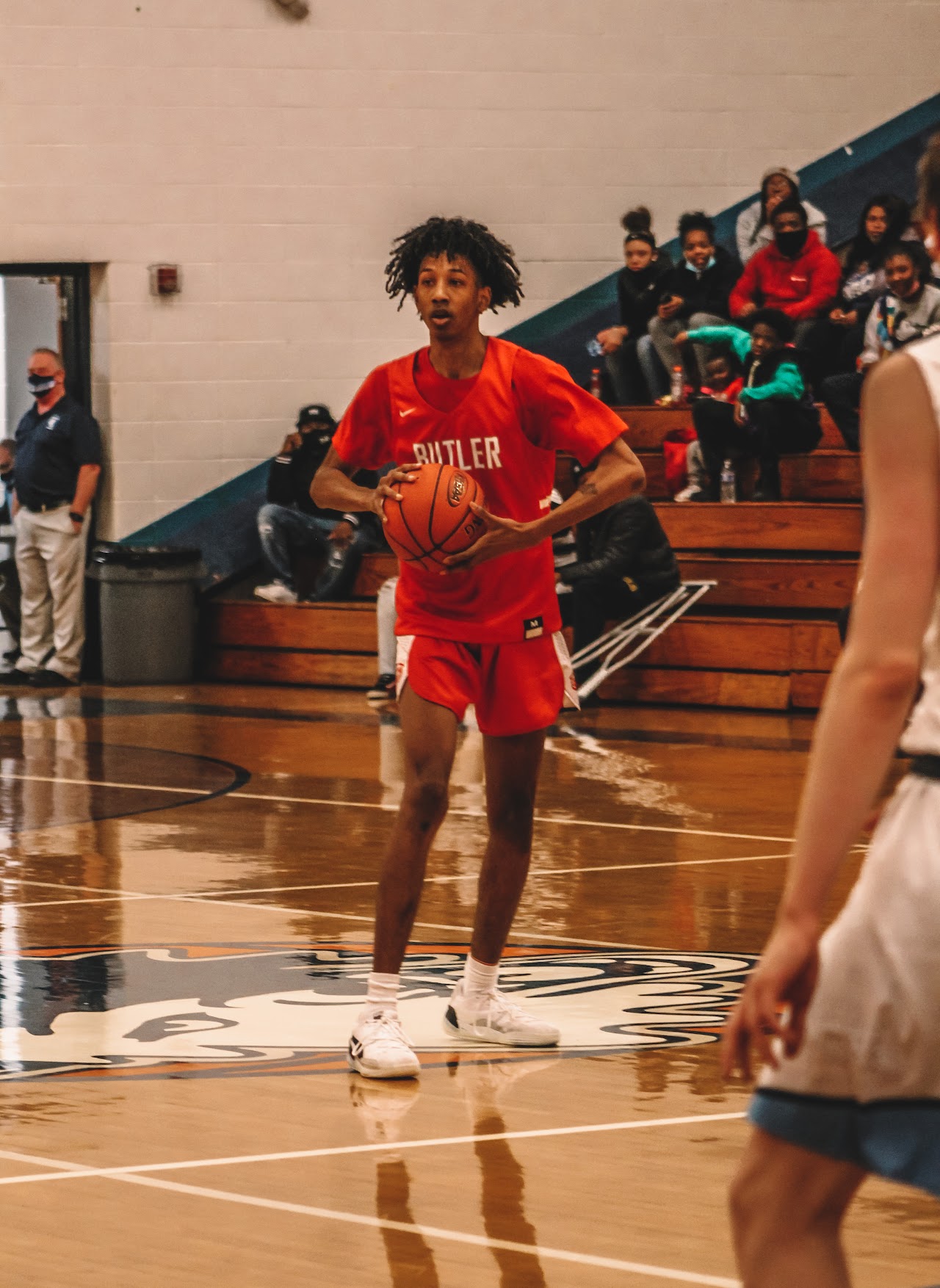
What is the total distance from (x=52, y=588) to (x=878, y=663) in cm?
1202

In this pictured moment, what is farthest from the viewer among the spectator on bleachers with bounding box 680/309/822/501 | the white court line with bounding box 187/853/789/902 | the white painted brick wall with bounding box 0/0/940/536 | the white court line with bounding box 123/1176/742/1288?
the white painted brick wall with bounding box 0/0/940/536

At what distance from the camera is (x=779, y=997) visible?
184 centimetres

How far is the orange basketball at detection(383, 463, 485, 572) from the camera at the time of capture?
170 inches

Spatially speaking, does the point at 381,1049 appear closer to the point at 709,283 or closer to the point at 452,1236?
the point at 452,1236

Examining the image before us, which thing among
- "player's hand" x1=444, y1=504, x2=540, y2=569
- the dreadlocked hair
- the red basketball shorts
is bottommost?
the red basketball shorts

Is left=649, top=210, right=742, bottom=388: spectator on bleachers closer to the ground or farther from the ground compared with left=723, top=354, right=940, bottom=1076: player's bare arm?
farther from the ground

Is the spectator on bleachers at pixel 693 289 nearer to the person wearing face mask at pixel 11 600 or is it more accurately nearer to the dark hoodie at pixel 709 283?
the dark hoodie at pixel 709 283

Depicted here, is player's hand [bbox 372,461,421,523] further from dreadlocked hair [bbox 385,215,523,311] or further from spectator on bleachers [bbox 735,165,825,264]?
spectator on bleachers [bbox 735,165,825,264]

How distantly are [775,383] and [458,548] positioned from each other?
7791 mm

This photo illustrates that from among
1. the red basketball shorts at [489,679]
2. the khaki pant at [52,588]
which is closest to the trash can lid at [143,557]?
the khaki pant at [52,588]

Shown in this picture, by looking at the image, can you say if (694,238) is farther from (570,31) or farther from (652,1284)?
(652,1284)

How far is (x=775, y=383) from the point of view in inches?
468

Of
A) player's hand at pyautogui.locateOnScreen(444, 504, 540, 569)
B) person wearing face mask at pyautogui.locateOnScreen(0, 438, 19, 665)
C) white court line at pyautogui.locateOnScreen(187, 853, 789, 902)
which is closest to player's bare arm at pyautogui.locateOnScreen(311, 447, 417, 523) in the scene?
player's hand at pyautogui.locateOnScreen(444, 504, 540, 569)

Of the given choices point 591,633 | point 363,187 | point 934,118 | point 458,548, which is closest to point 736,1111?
point 458,548
